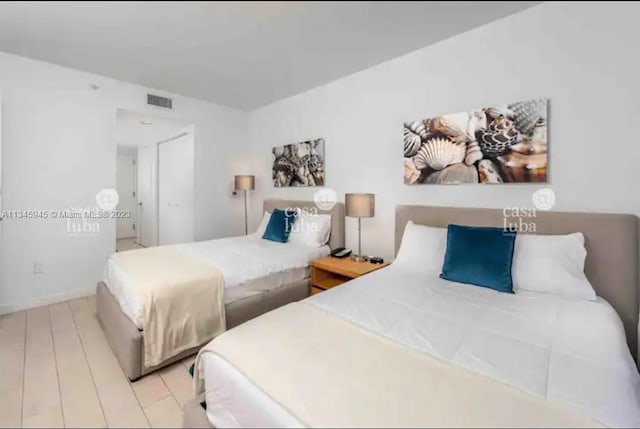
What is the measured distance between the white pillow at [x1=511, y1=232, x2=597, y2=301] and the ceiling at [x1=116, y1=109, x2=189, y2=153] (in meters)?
4.08

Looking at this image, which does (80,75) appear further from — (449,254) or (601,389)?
(601,389)

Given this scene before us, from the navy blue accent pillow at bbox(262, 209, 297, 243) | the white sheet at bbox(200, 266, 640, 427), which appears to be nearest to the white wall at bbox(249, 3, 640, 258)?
the navy blue accent pillow at bbox(262, 209, 297, 243)

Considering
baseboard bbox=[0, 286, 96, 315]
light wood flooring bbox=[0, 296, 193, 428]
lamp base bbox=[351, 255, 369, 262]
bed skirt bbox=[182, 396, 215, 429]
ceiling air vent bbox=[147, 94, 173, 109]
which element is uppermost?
ceiling air vent bbox=[147, 94, 173, 109]

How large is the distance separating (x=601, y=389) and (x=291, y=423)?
3.07 feet

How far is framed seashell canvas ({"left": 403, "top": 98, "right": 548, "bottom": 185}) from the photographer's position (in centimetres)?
197

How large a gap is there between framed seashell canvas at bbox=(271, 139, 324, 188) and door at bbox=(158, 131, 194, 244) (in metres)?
1.24

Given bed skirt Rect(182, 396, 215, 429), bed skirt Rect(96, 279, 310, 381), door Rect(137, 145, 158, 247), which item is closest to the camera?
bed skirt Rect(182, 396, 215, 429)

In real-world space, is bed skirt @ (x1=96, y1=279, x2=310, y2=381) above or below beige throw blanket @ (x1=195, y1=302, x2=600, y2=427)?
below

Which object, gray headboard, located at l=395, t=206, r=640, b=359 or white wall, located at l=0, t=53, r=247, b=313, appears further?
white wall, located at l=0, t=53, r=247, b=313

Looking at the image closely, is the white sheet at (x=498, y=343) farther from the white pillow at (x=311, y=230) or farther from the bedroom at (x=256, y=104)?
the white pillow at (x=311, y=230)

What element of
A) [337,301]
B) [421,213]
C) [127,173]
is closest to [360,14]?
[421,213]

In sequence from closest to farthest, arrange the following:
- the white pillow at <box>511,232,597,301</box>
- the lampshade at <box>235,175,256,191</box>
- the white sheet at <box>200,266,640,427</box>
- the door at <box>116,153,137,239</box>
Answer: the white sheet at <box>200,266,640,427</box>
the white pillow at <box>511,232,597,301</box>
the lampshade at <box>235,175,256,191</box>
the door at <box>116,153,137,239</box>

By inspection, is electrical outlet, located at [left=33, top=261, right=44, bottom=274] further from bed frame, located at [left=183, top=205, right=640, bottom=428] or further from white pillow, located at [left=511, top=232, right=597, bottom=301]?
bed frame, located at [left=183, top=205, right=640, bottom=428]

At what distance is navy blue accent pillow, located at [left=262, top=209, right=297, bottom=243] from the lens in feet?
10.5
